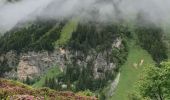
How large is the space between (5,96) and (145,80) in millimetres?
35219

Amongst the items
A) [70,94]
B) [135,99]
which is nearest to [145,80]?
[70,94]

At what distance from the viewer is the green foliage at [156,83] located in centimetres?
6556

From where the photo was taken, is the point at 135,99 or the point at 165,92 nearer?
the point at 165,92

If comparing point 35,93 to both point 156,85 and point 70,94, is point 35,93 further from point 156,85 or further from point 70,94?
point 156,85

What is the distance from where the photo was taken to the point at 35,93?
1540 inches

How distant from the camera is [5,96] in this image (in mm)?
35750

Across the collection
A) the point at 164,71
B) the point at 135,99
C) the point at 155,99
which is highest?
the point at 164,71

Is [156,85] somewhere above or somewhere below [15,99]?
below

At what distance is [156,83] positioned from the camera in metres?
65.8

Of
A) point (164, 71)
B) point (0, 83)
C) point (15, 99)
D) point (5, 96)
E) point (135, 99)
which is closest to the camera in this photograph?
point (15, 99)

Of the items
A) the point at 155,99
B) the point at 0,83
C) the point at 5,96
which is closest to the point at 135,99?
the point at 155,99

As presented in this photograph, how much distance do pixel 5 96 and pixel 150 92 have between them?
3555 cm

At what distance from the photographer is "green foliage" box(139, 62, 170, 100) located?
2581 inches

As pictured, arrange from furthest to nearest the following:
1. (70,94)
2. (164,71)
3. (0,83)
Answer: (164,71) → (0,83) → (70,94)
